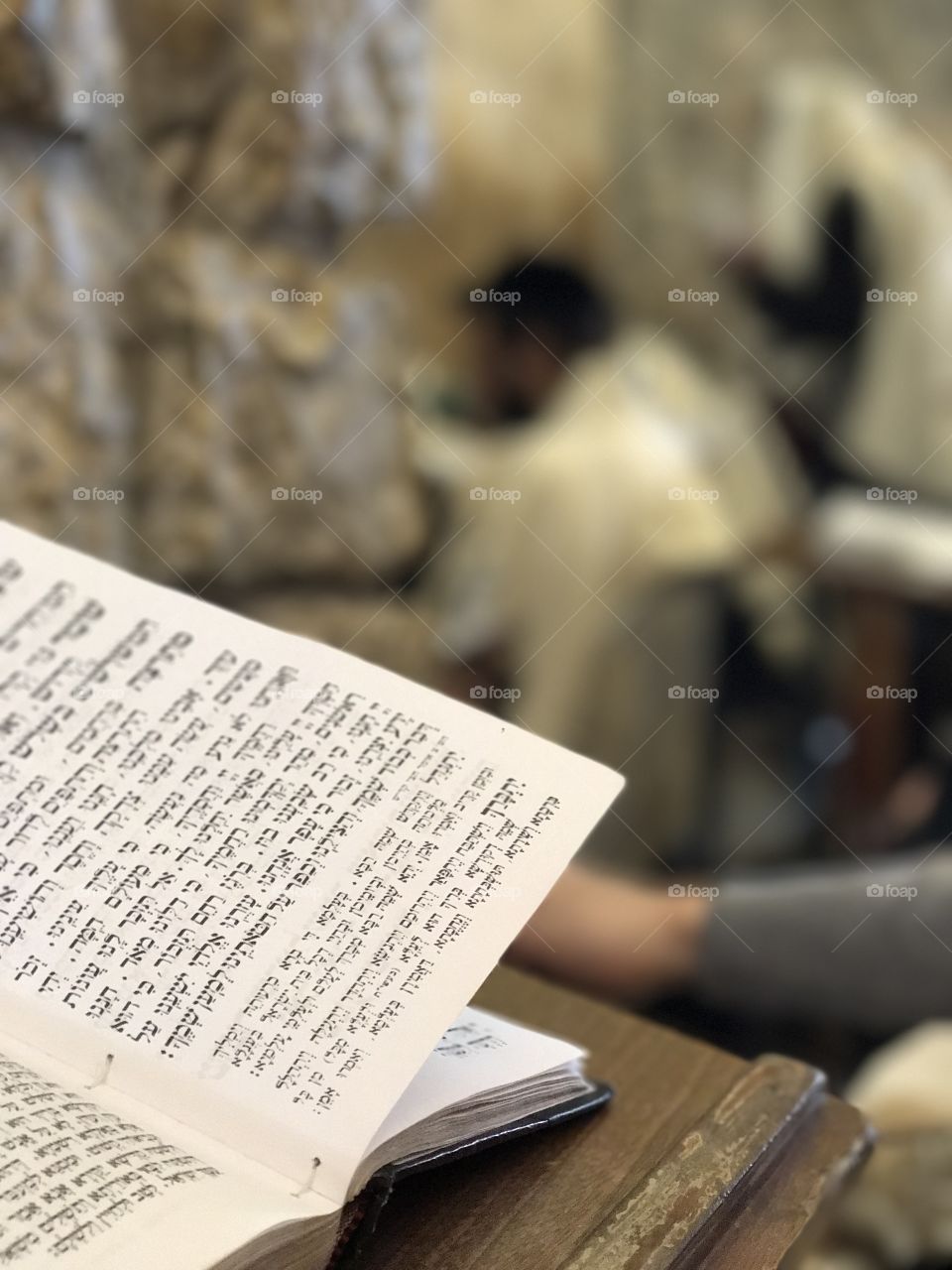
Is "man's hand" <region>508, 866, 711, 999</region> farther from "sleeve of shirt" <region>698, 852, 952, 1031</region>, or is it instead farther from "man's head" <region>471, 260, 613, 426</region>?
"man's head" <region>471, 260, 613, 426</region>

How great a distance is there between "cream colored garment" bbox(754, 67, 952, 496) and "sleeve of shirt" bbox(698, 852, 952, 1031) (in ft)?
6.13

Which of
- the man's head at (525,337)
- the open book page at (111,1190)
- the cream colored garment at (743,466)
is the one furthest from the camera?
the man's head at (525,337)

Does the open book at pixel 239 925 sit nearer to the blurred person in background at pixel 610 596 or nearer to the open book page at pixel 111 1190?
the open book page at pixel 111 1190

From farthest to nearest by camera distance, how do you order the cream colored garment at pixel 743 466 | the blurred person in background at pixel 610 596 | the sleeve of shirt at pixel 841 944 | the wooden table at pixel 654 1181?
1. the cream colored garment at pixel 743 466
2. the blurred person in background at pixel 610 596
3. the sleeve of shirt at pixel 841 944
4. the wooden table at pixel 654 1181

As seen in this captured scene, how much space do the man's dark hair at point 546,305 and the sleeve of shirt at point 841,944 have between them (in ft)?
6.77

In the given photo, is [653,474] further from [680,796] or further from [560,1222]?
[560,1222]

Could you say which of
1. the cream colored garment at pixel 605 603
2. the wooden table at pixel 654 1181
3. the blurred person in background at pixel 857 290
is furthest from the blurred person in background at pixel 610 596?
the wooden table at pixel 654 1181

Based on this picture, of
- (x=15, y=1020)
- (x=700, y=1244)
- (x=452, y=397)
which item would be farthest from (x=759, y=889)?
(x=452, y=397)

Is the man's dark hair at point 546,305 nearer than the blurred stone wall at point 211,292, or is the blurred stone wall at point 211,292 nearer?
the blurred stone wall at point 211,292

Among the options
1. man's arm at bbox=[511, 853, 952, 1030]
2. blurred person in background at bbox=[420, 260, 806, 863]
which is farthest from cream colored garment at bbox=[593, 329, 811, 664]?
man's arm at bbox=[511, 853, 952, 1030]

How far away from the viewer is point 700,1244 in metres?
0.49

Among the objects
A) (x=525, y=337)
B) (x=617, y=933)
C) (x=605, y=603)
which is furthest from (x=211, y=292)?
(x=525, y=337)

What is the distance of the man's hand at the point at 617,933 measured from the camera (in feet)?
3.79

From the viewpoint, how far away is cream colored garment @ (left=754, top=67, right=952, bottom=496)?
2.74m
